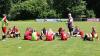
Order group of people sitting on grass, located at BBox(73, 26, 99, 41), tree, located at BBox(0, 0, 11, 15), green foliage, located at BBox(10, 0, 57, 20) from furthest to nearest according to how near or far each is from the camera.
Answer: tree, located at BBox(0, 0, 11, 15)
green foliage, located at BBox(10, 0, 57, 20)
group of people sitting on grass, located at BBox(73, 26, 99, 41)

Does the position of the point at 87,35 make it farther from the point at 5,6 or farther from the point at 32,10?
the point at 5,6

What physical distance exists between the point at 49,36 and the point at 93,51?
734 cm

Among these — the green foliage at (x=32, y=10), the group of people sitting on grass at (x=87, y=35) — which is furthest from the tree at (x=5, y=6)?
the group of people sitting on grass at (x=87, y=35)

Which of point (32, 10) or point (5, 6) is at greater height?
point (5, 6)

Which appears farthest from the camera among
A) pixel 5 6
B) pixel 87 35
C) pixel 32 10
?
pixel 5 6

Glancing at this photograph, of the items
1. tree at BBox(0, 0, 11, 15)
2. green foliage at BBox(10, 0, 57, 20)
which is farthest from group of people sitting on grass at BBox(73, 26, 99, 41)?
tree at BBox(0, 0, 11, 15)

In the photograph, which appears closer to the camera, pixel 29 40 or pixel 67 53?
pixel 67 53

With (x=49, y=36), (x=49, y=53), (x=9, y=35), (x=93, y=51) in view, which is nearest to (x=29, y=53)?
(x=49, y=53)

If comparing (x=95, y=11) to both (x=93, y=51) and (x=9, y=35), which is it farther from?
(x=93, y=51)

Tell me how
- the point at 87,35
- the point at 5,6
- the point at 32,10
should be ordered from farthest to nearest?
the point at 5,6 → the point at 32,10 → the point at 87,35

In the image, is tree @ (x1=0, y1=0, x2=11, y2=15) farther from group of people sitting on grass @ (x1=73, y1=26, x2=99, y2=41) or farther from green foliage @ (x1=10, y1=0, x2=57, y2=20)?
group of people sitting on grass @ (x1=73, y1=26, x2=99, y2=41)

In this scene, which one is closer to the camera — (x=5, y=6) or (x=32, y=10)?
(x=32, y=10)

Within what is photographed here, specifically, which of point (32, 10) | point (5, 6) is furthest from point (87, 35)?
point (5, 6)

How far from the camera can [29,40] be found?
90.0 ft
